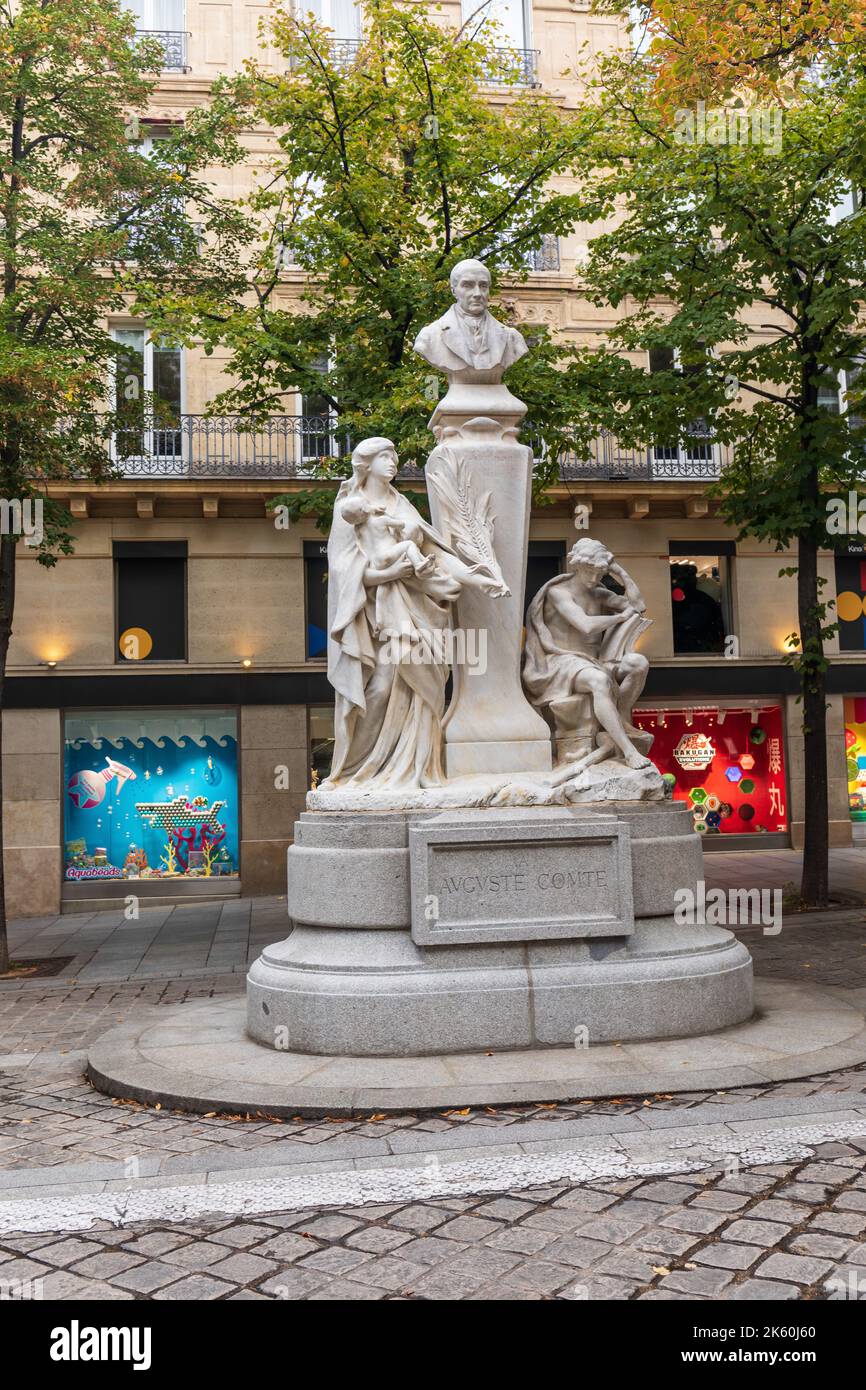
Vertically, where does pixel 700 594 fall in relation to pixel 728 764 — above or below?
above

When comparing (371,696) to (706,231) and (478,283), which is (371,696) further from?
(706,231)

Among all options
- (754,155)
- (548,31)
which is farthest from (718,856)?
(548,31)

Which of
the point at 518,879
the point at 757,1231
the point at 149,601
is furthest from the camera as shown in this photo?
the point at 149,601

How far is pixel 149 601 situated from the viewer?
66.3 ft

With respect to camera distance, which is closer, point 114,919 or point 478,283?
point 478,283

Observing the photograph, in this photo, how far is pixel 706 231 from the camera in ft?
46.5

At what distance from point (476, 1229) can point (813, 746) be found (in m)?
11.8

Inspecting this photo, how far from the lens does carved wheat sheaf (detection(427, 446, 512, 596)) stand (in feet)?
25.9

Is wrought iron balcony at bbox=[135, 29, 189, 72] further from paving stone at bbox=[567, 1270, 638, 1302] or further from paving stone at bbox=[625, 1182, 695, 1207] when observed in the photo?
paving stone at bbox=[567, 1270, 638, 1302]

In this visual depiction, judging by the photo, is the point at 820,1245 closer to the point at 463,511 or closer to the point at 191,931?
the point at 463,511

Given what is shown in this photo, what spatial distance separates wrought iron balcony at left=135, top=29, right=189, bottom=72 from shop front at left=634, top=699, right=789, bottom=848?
15.0 meters

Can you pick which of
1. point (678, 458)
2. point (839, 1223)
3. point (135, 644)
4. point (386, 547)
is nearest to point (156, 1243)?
point (839, 1223)

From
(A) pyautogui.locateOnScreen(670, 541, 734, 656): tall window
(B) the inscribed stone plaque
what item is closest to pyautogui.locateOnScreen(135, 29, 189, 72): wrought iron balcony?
(A) pyautogui.locateOnScreen(670, 541, 734, 656): tall window
